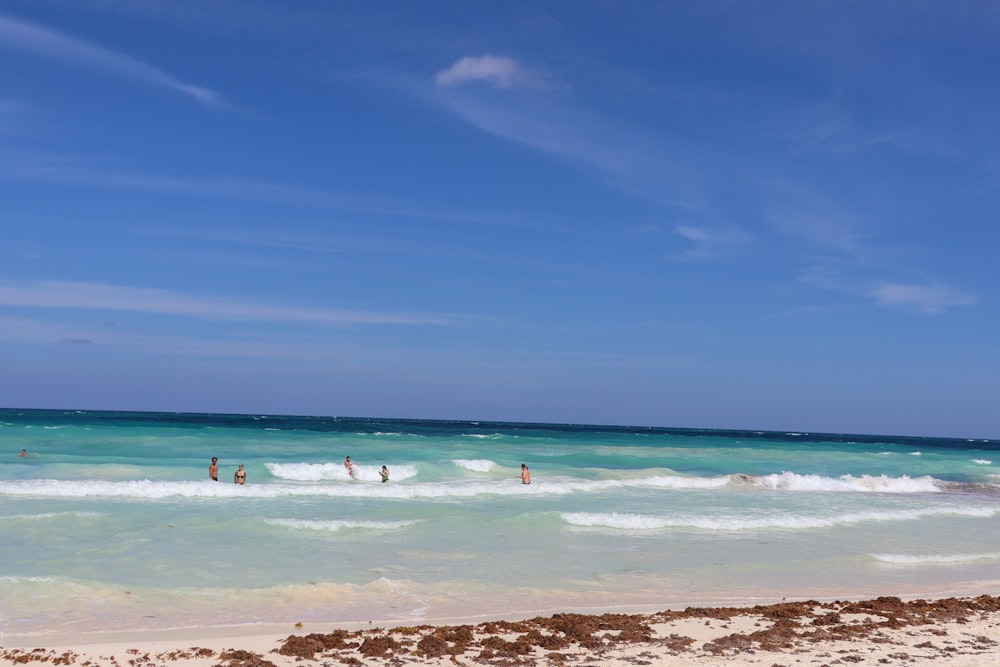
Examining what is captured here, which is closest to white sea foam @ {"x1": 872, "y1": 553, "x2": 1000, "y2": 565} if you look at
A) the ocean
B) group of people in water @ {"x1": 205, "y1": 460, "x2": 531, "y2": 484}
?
the ocean

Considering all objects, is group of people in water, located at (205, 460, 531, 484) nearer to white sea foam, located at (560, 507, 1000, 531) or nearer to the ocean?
→ the ocean

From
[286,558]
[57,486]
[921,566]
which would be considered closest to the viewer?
[286,558]

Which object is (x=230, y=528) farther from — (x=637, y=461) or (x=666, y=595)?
(x=637, y=461)

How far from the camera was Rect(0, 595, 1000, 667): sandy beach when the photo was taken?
302 inches

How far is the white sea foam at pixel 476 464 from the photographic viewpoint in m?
36.1

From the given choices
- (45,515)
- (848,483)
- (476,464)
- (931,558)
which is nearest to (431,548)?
(45,515)

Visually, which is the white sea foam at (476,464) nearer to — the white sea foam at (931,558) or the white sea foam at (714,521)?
the white sea foam at (714,521)

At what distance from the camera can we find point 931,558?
47.5ft

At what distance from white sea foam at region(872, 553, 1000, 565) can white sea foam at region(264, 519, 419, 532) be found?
31.2 feet

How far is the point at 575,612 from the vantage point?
9922mm

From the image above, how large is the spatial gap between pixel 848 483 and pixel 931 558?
913 inches

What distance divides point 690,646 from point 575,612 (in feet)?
6.48

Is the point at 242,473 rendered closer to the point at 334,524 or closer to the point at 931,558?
the point at 334,524

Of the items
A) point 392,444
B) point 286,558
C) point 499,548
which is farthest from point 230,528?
point 392,444
